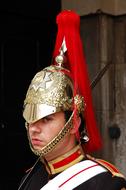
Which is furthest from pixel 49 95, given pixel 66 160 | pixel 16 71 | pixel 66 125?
pixel 16 71

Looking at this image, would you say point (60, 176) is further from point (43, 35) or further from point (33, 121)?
point (43, 35)

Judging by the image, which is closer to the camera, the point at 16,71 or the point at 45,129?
the point at 45,129

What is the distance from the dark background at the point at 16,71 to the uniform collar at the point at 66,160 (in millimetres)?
2805

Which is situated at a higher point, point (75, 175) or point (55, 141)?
point (55, 141)

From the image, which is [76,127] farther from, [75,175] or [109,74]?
[109,74]

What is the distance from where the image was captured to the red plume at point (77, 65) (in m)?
3.00

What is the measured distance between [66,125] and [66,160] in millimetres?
186

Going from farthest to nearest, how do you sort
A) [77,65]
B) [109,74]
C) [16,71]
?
[109,74] → [16,71] → [77,65]

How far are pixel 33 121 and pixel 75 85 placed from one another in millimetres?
Answer: 304

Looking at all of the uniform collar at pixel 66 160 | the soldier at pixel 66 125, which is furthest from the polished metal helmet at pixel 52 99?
the uniform collar at pixel 66 160

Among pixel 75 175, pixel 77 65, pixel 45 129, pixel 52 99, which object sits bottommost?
pixel 75 175

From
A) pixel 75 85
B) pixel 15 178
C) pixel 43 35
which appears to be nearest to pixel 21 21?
pixel 43 35

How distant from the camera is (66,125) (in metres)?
2.84

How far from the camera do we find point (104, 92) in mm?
6023
